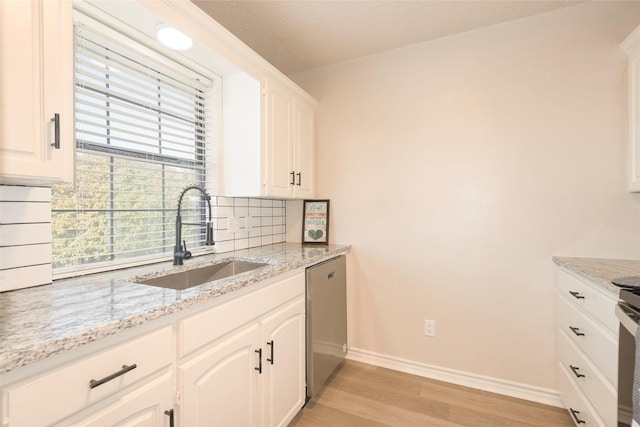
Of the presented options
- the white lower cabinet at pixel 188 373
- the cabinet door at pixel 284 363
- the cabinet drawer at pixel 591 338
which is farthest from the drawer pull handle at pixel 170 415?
the cabinet drawer at pixel 591 338

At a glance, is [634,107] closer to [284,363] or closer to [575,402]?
[575,402]

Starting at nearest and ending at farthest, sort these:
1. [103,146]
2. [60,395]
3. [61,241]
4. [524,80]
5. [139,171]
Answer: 1. [60,395]
2. [61,241]
3. [103,146]
4. [139,171]
5. [524,80]

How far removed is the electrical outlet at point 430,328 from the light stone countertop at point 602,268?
0.91 m

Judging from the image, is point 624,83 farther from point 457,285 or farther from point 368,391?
point 368,391

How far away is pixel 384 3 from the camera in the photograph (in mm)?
1790

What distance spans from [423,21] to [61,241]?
94.9 inches

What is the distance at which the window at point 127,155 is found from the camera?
1.35 metres

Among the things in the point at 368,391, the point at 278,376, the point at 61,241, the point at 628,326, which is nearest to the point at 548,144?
the point at 628,326

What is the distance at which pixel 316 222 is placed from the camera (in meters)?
2.62

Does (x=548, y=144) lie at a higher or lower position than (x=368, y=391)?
higher

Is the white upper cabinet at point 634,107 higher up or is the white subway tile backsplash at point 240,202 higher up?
the white upper cabinet at point 634,107

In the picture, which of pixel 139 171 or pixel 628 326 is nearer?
pixel 628 326

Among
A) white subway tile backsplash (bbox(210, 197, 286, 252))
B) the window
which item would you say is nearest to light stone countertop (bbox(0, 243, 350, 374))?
the window

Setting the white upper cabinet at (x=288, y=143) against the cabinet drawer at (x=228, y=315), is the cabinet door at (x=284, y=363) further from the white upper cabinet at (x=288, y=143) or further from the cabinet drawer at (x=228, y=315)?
the white upper cabinet at (x=288, y=143)
